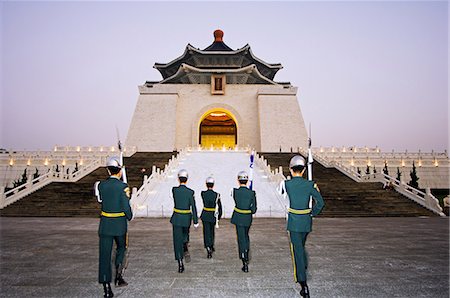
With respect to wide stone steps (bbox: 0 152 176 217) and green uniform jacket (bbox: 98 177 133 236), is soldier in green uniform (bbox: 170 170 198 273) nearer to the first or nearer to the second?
green uniform jacket (bbox: 98 177 133 236)

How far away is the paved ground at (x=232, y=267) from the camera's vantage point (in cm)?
337

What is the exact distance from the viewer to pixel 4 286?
349 centimetres

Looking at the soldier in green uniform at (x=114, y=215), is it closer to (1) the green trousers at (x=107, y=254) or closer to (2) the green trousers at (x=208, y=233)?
(1) the green trousers at (x=107, y=254)

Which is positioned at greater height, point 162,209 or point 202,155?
point 202,155

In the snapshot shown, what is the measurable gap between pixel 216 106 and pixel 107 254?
30.0 meters

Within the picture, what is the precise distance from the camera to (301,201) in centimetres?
342

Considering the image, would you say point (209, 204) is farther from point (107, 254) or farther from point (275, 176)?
point (275, 176)

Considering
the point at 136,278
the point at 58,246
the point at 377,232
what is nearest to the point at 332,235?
the point at 377,232

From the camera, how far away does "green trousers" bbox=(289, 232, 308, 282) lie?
322 centimetres

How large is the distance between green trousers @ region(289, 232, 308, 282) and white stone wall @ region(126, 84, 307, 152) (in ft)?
88.2

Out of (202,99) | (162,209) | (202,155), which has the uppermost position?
(202,99)

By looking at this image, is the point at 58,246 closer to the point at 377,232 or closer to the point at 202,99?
the point at 377,232

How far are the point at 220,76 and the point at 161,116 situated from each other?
7853mm

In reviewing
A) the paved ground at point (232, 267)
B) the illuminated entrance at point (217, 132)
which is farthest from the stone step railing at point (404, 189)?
the illuminated entrance at point (217, 132)
